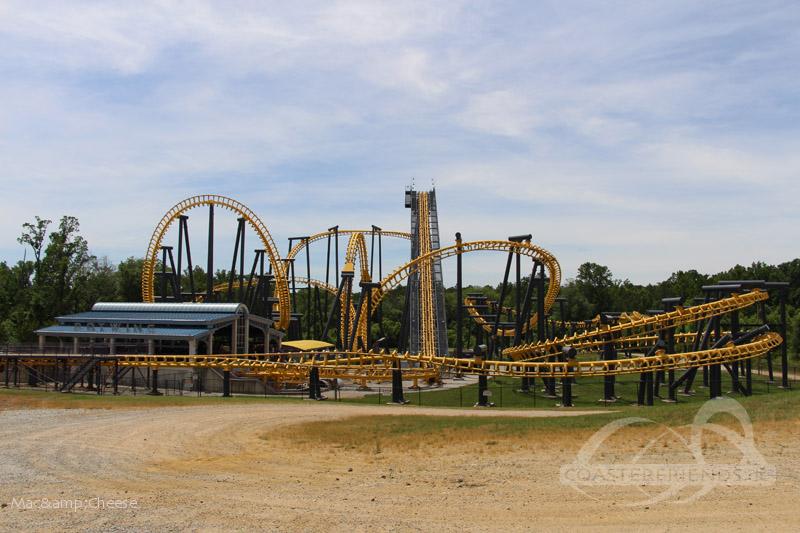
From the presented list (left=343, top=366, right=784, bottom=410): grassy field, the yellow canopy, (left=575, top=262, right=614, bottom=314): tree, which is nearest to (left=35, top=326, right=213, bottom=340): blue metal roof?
the yellow canopy

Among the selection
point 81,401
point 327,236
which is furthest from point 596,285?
point 81,401

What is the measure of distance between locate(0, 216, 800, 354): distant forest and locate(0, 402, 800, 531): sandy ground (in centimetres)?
4383

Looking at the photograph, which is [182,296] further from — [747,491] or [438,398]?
[747,491]

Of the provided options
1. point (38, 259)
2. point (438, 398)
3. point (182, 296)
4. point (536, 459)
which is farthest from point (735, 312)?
point (38, 259)

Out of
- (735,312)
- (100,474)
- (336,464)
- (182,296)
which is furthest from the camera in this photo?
(182,296)

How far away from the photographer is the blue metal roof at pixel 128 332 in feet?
140

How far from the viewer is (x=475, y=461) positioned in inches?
608

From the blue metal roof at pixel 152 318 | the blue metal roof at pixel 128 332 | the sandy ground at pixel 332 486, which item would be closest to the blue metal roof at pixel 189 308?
the blue metal roof at pixel 152 318

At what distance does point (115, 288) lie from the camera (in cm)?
8838

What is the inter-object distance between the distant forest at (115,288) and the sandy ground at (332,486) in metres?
43.8

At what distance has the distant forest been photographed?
196 feet

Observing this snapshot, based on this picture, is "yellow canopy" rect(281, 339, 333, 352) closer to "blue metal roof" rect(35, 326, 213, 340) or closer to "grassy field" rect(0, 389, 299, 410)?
"blue metal roof" rect(35, 326, 213, 340)

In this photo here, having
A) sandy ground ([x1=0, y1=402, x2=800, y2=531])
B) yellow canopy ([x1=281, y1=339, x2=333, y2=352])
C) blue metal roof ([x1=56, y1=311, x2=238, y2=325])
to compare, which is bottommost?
sandy ground ([x1=0, y1=402, x2=800, y2=531])

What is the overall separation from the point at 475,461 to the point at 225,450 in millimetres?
6197
